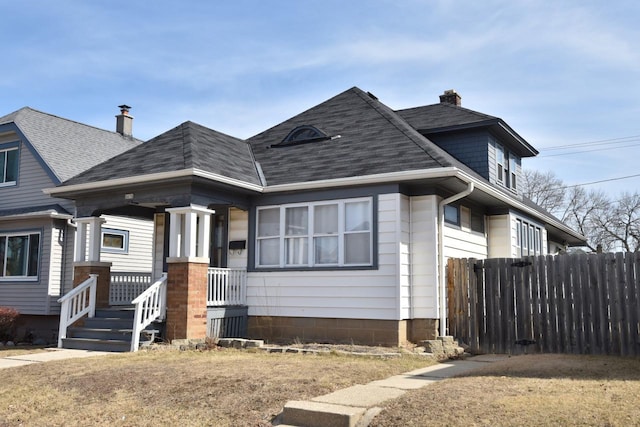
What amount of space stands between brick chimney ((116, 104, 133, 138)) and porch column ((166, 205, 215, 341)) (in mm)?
11212

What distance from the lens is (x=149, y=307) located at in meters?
12.6

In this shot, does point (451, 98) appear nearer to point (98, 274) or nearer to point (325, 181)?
point (325, 181)

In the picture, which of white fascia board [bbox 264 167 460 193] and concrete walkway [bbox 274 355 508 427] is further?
white fascia board [bbox 264 167 460 193]

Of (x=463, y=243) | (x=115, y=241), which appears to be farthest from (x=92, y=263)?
(x=463, y=243)

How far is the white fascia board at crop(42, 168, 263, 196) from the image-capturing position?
12359 mm

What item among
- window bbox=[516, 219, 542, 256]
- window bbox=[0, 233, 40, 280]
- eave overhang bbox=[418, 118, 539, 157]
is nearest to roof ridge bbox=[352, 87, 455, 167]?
eave overhang bbox=[418, 118, 539, 157]

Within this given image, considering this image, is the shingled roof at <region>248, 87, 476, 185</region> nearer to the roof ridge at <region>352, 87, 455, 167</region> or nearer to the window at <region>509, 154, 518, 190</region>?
the roof ridge at <region>352, 87, 455, 167</region>

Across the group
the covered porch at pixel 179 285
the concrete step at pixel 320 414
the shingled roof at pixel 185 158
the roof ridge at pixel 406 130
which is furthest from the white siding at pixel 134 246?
the concrete step at pixel 320 414

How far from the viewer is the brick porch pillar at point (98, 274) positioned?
47.1 feet

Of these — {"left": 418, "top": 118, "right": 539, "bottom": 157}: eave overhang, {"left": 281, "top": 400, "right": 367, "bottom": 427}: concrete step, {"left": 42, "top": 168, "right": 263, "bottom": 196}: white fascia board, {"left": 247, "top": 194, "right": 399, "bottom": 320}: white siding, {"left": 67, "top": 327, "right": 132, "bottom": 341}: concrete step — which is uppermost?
{"left": 418, "top": 118, "right": 539, "bottom": 157}: eave overhang

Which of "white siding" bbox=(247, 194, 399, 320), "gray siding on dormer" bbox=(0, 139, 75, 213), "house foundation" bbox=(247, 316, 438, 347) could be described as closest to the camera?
"house foundation" bbox=(247, 316, 438, 347)

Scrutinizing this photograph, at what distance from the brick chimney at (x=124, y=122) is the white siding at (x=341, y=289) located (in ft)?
37.0

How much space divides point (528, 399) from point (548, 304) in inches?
214

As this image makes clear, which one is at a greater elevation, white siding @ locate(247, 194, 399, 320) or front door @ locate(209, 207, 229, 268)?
front door @ locate(209, 207, 229, 268)
